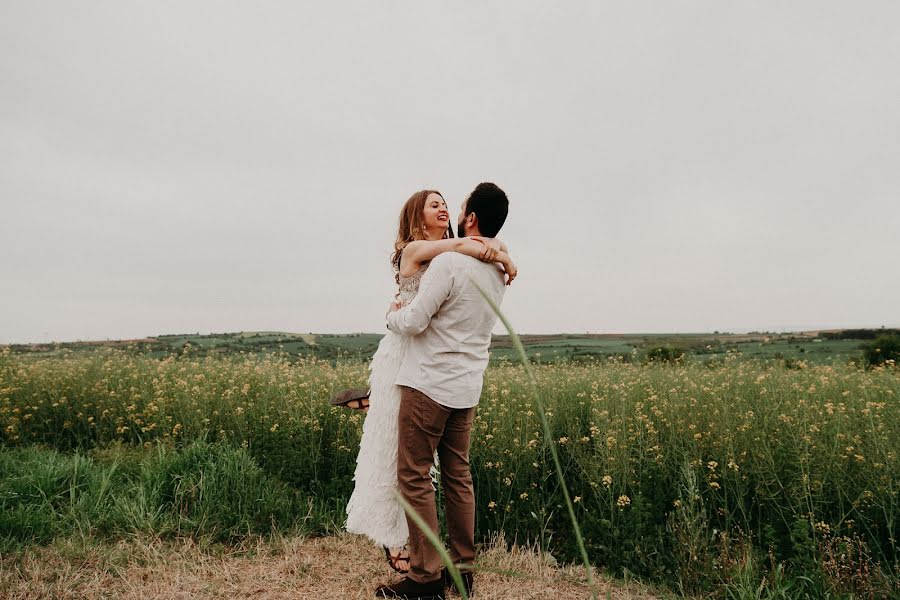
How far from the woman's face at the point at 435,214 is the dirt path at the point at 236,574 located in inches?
85.9

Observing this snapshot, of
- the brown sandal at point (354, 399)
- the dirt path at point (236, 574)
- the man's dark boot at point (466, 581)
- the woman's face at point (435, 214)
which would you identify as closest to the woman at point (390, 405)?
the woman's face at point (435, 214)

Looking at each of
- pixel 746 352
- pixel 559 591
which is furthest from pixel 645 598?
pixel 746 352

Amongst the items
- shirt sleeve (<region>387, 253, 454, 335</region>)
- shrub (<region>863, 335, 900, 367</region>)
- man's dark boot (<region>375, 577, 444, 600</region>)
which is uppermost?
shirt sleeve (<region>387, 253, 454, 335</region>)

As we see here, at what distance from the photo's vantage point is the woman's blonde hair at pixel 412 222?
Result: 3473 millimetres

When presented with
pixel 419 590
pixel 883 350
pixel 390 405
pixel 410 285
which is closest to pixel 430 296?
pixel 410 285

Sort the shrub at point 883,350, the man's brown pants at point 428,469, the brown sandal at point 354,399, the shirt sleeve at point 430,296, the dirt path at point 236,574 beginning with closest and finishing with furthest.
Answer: the shirt sleeve at point 430,296, the man's brown pants at point 428,469, the dirt path at point 236,574, the brown sandal at point 354,399, the shrub at point 883,350

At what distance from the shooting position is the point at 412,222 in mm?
3482

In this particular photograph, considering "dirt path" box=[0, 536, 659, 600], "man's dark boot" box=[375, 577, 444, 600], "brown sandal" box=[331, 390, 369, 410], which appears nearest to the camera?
"man's dark boot" box=[375, 577, 444, 600]

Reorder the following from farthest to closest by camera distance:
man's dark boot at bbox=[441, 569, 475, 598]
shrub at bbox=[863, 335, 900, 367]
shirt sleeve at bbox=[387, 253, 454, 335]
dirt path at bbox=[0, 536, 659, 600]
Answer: shrub at bbox=[863, 335, 900, 367]
dirt path at bbox=[0, 536, 659, 600]
man's dark boot at bbox=[441, 569, 475, 598]
shirt sleeve at bbox=[387, 253, 454, 335]

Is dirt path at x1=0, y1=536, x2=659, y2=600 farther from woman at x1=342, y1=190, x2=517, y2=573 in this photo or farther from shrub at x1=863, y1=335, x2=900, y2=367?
shrub at x1=863, y1=335, x2=900, y2=367

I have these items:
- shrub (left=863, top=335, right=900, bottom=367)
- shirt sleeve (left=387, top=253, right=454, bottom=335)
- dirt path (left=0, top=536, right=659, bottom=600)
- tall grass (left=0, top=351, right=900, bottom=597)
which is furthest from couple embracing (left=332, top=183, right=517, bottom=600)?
shrub (left=863, top=335, right=900, bottom=367)

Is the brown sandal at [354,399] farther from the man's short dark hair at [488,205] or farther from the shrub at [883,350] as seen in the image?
the shrub at [883,350]

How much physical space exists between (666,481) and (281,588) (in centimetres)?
302

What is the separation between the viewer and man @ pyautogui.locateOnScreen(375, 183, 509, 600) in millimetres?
3141
